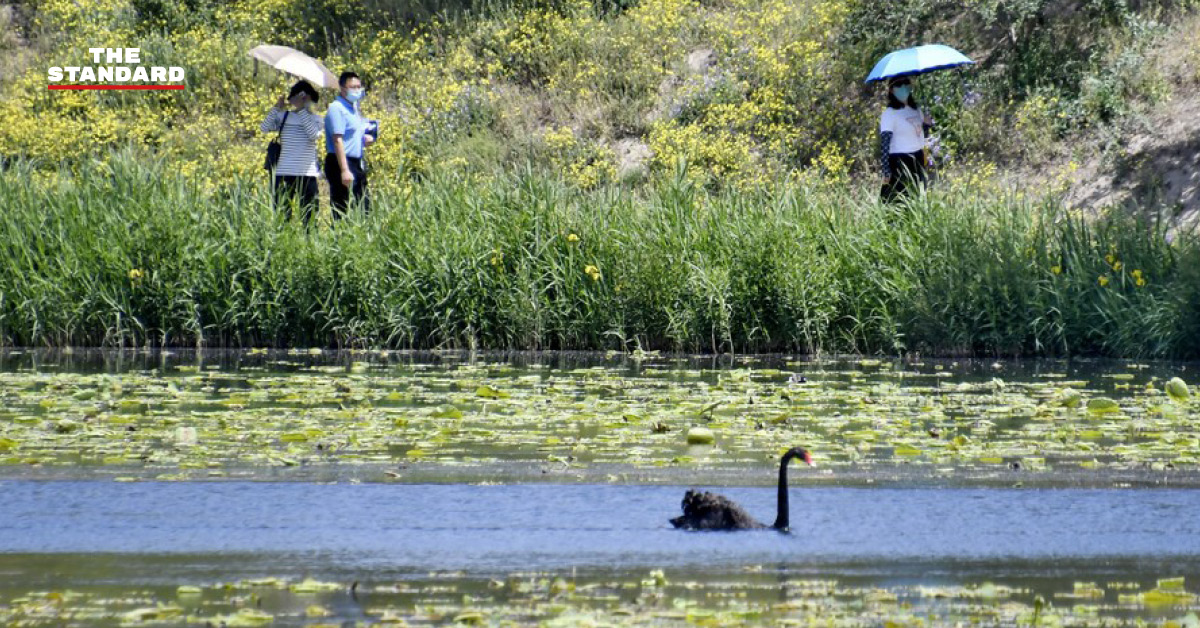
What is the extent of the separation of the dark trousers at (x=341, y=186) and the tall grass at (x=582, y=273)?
102 centimetres

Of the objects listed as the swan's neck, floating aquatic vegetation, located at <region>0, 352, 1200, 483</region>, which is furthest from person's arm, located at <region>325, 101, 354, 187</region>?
the swan's neck

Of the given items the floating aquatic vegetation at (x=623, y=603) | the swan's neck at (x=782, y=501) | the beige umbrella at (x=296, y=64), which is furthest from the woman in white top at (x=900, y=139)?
the floating aquatic vegetation at (x=623, y=603)

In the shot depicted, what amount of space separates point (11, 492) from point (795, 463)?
3.93 meters

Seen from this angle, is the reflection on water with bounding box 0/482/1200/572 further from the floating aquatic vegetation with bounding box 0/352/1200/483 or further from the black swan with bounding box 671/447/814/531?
the floating aquatic vegetation with bounding box 0/352/1200/483

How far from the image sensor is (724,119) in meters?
25.0

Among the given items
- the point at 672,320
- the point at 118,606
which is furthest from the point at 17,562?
the point at 672,320

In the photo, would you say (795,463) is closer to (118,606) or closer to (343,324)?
(118,606)

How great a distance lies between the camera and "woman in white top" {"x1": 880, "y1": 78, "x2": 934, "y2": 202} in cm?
1755

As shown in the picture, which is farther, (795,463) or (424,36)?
(424,36)

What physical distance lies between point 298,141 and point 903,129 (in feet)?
18.9

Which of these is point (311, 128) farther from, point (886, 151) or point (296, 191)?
point (886, 151)

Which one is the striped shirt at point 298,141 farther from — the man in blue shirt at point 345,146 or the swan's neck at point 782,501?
the swan's neck at point 782,501

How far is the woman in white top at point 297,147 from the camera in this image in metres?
17.6

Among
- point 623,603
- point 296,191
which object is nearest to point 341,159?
point 296,191
